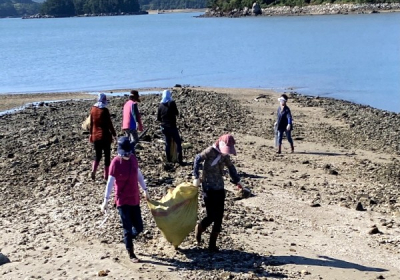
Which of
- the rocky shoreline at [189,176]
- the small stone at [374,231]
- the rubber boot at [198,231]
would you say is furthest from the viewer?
the small stone at [374,231]

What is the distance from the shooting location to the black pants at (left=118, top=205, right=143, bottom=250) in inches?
363

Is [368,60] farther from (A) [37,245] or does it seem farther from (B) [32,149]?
(A) [37,245]

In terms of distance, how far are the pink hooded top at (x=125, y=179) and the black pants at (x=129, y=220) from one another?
0.30 ft

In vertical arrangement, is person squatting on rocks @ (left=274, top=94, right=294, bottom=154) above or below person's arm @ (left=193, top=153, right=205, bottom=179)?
below

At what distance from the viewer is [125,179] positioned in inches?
359

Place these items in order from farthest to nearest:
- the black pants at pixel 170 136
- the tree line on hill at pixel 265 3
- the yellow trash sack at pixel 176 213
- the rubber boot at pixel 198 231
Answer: the tree line on hill at pixel 265 3 → the black pants at pixel 170 136 → the rubber boot at pixel 198 231 → the yellow trash sack at pixel 176 213

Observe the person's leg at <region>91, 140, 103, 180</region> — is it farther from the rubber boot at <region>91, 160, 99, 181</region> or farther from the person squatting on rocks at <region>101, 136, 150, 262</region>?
the person squatting on rocks at <region>101, 136, 150, 262</region>

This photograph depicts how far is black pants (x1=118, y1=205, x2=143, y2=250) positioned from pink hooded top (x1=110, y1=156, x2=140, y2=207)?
0.30ft

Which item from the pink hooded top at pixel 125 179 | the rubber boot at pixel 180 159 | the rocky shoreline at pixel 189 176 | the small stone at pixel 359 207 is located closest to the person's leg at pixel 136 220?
the pink hooded top at pixel 125 179

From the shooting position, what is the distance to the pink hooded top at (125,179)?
29.8 feet

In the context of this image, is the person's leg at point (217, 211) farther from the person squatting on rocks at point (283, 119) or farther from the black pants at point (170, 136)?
the person squatting on rocks at point (283, 119)

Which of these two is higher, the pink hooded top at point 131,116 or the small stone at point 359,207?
the pink hooded top at point 131,116

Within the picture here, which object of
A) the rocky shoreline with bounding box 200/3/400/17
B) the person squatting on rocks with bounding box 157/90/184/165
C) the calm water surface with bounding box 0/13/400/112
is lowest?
the calm water surface with bounding box 0/13/400/112

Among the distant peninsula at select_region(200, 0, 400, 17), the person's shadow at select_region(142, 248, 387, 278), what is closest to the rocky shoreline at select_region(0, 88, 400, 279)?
the person's shadow at select_region(142, 248, 387, 278)
